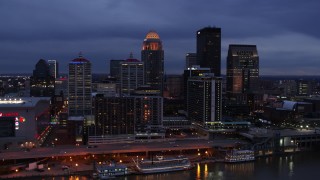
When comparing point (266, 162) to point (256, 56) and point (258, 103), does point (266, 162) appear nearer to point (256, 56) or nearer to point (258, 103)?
point (258, 103)

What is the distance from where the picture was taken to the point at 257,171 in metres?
18.4

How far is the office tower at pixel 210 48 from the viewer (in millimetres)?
50156

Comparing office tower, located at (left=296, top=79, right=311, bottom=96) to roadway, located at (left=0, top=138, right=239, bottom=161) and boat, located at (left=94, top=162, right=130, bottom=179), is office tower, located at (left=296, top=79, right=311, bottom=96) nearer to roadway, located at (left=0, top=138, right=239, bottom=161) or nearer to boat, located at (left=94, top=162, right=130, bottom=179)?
roadway, located at (left=0, top=138, right=239, bottom=161)

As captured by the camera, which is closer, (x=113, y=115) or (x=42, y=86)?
(x=113, y=115)

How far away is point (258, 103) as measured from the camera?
137ft

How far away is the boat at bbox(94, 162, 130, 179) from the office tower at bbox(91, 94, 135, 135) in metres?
6.85

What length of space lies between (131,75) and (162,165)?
28129mm

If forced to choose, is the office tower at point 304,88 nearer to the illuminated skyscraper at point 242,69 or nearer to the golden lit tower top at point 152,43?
the illuminated skyscraper at point 242,69

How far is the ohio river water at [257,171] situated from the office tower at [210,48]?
3072 cm

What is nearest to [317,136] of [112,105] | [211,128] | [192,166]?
[211,128]

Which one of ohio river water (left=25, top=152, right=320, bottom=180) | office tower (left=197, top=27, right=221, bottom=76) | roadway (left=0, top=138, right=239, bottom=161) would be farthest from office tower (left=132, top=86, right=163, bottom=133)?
office tower (left=197, top=27, right=221, bottom=76)

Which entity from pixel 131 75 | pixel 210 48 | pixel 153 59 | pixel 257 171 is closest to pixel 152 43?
pixel 153 59

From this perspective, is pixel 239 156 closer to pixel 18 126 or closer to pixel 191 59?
pixel 18 126

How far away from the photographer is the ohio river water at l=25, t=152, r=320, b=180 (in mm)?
17141
